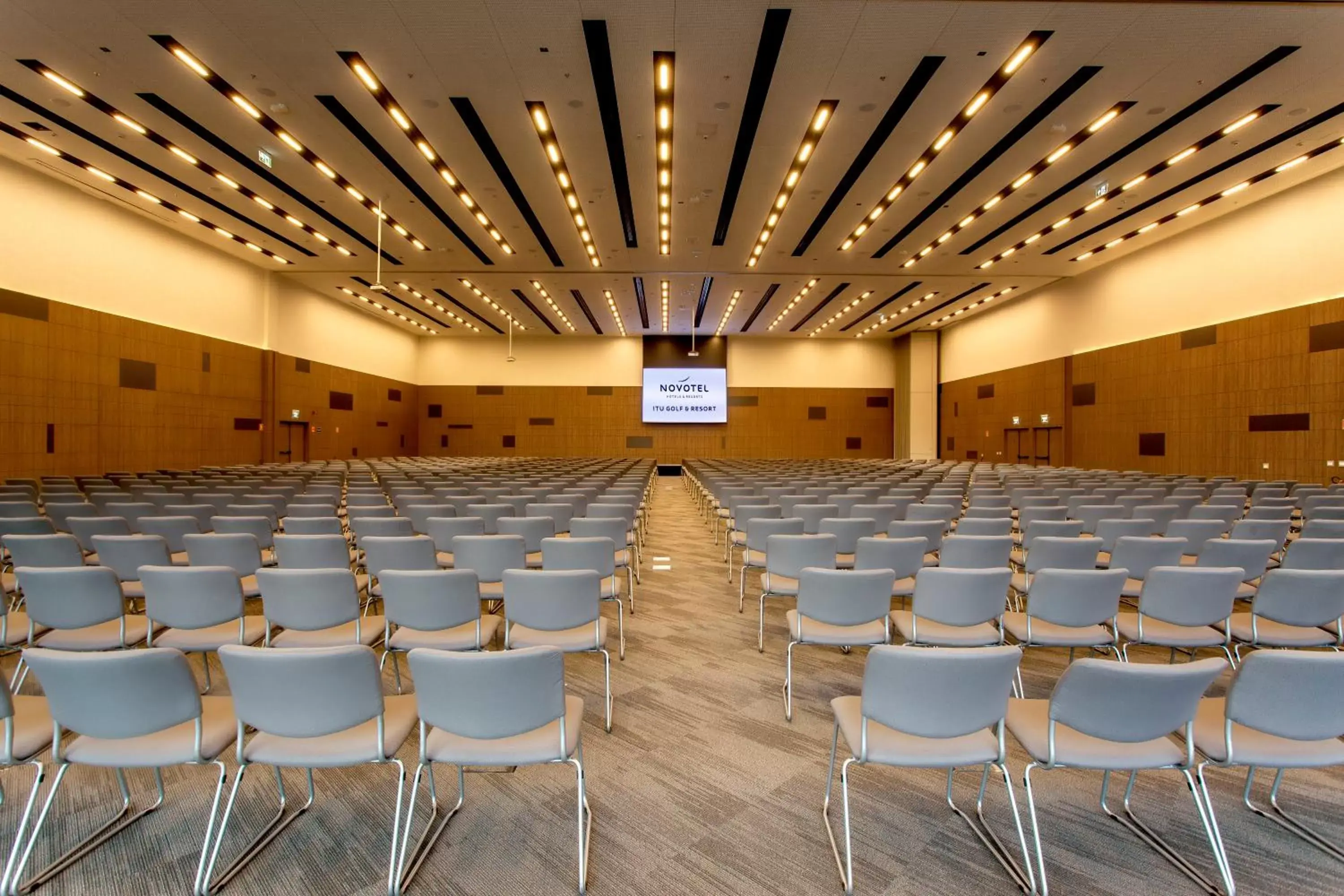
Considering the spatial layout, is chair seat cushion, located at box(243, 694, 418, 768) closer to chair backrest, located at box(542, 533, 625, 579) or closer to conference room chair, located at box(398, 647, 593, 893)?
conference room chair, located at box(398, 647, 593, 893)

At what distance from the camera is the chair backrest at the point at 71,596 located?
9.56ft

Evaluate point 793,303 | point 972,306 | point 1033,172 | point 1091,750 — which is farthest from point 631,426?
point 1091,750

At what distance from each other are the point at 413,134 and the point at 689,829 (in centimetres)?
1008

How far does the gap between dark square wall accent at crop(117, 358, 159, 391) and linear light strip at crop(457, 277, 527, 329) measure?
7.06 metres

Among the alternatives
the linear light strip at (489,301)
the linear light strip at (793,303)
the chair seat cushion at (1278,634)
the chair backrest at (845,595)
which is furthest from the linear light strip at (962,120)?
the linear light strip at (489,301)

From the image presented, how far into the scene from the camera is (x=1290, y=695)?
1.92 meters

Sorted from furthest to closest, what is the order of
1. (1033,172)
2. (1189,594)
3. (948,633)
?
(1033,172) → (948,633) → (1189,594)

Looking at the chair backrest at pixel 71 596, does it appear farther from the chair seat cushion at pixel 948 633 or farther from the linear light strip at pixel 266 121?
the linear light strip at pixel 266 121

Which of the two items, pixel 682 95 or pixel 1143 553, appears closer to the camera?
pixel 1143 553

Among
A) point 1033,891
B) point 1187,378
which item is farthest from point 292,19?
point 1187,378

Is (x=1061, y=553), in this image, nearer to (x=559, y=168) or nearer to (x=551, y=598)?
(x=551, y=598)

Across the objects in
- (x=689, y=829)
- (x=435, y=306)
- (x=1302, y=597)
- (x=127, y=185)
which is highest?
(x=127, y=185)

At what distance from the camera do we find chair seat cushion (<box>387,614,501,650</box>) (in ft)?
10.4

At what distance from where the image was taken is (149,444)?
12930mm
